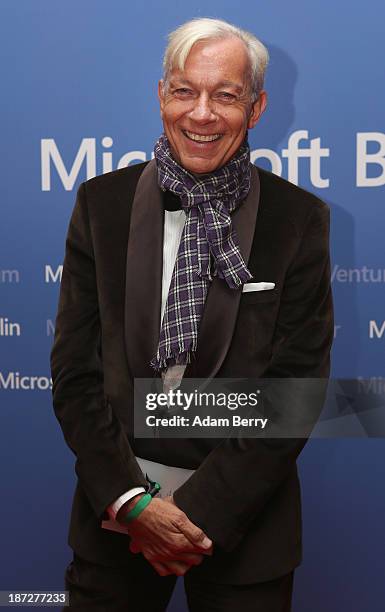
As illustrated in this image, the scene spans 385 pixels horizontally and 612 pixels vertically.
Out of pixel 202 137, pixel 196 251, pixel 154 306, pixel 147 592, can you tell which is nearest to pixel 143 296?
pixel 154 306

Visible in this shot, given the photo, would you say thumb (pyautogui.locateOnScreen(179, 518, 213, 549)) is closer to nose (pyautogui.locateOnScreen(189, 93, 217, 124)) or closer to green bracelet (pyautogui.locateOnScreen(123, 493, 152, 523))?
green bracelet (pyautogui.locateOnScreen(123, 493, 152, 523))

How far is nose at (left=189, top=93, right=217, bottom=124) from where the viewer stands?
1553 mm

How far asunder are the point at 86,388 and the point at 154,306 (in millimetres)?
202

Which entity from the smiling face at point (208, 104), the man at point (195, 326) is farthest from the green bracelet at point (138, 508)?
the smiling face at point (208, 104)

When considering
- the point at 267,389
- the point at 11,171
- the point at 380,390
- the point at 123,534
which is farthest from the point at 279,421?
the point at 11,171

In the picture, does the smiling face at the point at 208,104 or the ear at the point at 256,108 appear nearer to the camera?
the smiling face at the point at 208,104

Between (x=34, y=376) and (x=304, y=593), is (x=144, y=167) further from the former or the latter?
(x=304, y=593)

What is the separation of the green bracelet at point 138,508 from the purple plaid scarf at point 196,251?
9.6 inches

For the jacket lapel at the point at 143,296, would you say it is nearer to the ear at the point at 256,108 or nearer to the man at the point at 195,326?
the man at the point at 195,326

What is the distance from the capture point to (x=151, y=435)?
160 cm

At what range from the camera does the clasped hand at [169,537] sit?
1521 millimetres

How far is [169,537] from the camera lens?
4.99 ft

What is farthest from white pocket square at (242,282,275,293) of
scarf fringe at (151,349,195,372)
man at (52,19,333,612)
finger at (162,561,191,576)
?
finger at (162,561,191,576)

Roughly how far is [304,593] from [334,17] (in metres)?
1.55
